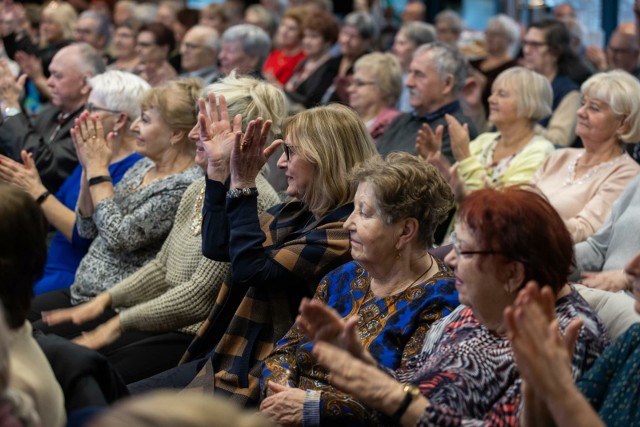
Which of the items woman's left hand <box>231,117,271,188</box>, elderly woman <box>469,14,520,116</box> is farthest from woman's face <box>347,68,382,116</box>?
woman's left hand <box>231,117,271,188</box>

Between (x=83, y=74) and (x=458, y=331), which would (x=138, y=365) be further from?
(x=83, y=74)

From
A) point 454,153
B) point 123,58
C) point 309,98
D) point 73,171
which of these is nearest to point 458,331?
point 454,153

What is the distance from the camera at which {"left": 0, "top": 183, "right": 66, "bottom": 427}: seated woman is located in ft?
6.39

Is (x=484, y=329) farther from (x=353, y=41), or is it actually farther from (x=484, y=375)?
(x=353, y=41)

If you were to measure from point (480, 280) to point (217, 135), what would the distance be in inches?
51.6

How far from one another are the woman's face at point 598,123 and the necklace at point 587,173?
0.10 m

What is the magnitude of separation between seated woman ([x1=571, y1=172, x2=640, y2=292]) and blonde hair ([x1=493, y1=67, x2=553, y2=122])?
1460mm

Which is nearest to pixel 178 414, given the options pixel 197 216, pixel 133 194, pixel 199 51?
pixel 197 216

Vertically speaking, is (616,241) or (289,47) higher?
(616,241)

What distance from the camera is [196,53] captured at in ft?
25.0

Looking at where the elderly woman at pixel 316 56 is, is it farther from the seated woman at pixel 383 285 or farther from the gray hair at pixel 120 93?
the seated woman at pixel 383 285

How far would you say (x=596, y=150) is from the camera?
424 cm

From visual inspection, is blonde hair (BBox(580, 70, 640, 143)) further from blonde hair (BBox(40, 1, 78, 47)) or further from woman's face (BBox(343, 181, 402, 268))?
blonde hair (BBox(40, 1, 78, 47))

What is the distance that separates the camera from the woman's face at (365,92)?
5.71m
